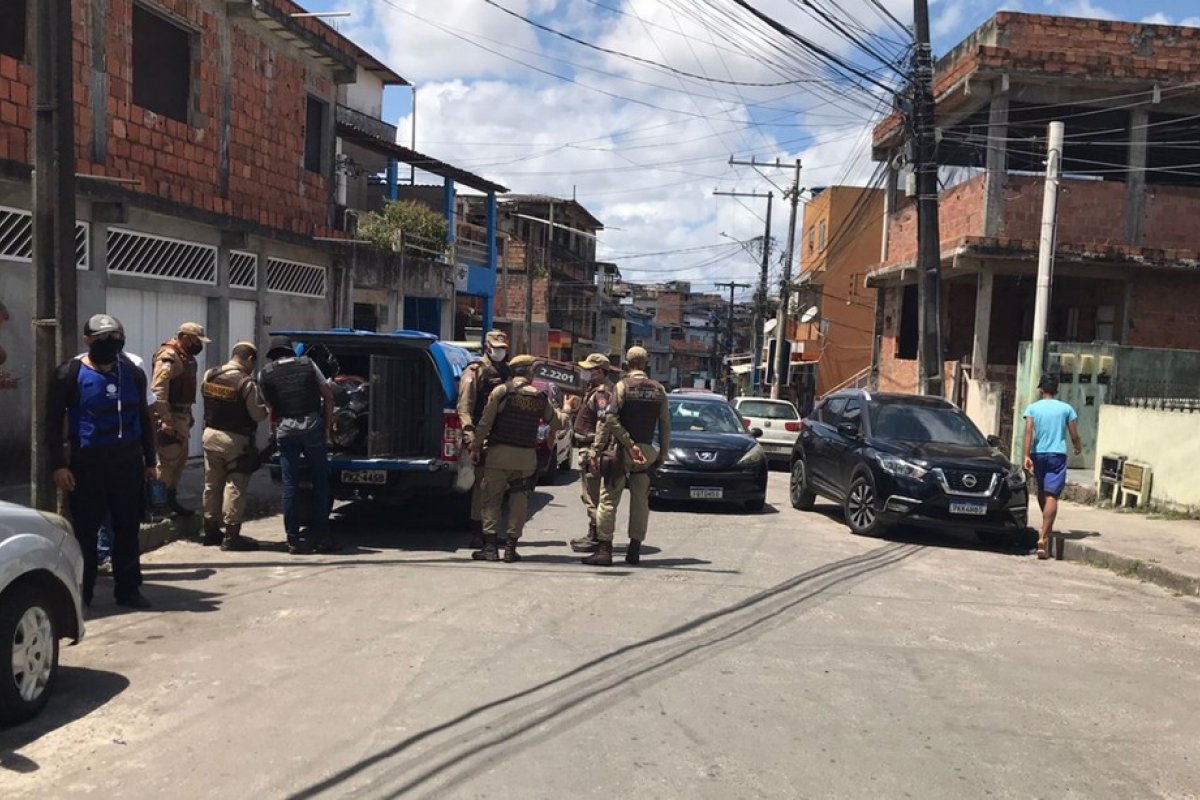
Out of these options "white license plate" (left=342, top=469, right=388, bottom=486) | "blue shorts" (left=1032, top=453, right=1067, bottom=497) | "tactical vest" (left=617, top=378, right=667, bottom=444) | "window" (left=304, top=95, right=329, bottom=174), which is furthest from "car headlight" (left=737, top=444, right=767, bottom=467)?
"window" (left=304, top=95, right=329, bottom=174)

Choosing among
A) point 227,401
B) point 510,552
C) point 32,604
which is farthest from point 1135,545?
point 32,604

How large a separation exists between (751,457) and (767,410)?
27.9ft

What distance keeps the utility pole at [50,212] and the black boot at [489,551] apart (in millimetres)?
3239

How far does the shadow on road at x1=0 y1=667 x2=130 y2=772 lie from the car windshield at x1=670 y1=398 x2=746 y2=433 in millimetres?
8887

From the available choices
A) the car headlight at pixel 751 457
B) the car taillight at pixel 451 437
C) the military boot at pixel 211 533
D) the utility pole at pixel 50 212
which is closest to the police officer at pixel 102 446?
the utility pole at pixel 50 212

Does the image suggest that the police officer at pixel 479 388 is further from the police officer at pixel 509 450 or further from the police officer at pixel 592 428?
the police officer at pixel 592 428

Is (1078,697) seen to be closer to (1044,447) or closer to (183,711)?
(183,711)

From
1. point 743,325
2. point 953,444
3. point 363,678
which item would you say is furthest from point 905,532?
point 743,325

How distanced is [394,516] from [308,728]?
657 cm

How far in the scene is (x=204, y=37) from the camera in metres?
13.7

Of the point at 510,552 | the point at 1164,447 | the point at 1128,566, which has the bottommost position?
the point at 1128,566

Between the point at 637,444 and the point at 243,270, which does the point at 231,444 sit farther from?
the point at 243,270

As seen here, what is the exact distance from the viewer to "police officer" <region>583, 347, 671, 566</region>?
27.6 ft

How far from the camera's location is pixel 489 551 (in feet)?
27.8
